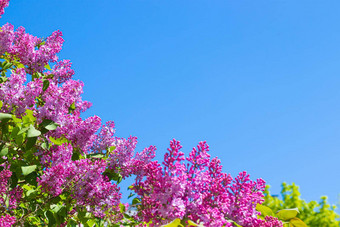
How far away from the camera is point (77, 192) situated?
13.7ft

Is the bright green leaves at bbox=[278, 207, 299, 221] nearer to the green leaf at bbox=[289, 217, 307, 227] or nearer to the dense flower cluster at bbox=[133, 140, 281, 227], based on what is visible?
the green leaf at bbox=[289, 217, 307, 227]

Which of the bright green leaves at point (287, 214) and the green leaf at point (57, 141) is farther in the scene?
the green leaf at point (57, 141)

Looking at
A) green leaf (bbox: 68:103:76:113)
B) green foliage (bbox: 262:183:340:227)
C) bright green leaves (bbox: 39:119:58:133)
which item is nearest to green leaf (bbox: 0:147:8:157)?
bright green leaves (bbox: 39:119:58:133)

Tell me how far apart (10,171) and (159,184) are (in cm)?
250

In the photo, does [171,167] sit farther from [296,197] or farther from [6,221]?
[296,197]

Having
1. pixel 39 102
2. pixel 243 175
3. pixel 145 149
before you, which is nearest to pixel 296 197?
pixel 145 149

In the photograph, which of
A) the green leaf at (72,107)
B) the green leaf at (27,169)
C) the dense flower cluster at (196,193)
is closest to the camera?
the dense flower cluster at (196,193)

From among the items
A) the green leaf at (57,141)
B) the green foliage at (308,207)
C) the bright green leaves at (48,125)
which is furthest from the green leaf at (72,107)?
the green foliage at (308,207)

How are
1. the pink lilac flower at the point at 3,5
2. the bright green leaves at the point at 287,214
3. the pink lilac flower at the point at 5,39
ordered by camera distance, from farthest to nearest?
1. the pink lilac flower at the point at 3,5
2. the pink lilac flower at the point at 5,39
3. the bright green leaves at the point at 287,214

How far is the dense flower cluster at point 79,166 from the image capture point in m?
2.55

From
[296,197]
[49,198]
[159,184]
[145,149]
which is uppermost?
[296,197]

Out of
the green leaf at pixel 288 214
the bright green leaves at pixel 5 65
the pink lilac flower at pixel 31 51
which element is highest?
the pink lilac flower at pixel 31 51

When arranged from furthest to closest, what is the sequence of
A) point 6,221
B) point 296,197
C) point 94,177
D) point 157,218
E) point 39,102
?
point 296,197 → point 39,102 → point 94,177 → point 6,221 → point 157,218

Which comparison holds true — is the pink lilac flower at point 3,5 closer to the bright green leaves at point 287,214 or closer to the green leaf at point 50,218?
the green leaf at point 50,218
